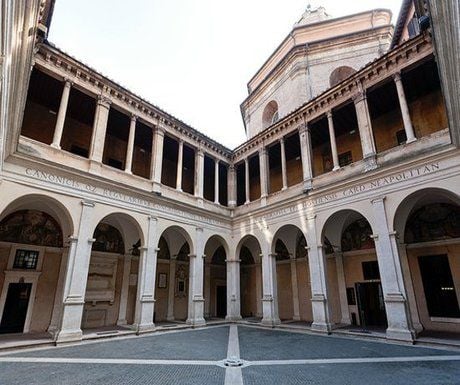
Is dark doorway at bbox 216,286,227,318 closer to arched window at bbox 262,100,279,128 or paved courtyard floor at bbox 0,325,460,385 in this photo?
paved courtyard floor at bbox 0,325,460,385

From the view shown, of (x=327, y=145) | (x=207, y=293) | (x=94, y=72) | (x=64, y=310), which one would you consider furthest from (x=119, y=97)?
(x=207, y=293)

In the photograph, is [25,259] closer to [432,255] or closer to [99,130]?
[99,130]

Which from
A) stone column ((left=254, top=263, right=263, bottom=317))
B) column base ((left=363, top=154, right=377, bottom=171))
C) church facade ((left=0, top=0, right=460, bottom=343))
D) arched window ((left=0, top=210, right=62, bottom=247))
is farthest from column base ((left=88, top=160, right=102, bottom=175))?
stone column ((left=254, top=263, right=263, bottom=317))

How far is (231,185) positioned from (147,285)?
8035mm

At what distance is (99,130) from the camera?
11977mm

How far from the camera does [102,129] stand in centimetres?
1209

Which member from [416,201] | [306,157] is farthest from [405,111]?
[306,157]

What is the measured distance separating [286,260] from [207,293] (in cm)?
523

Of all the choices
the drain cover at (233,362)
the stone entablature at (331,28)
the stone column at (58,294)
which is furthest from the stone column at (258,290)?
the stone entablature at (331,28)

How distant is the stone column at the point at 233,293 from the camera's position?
15047 mm

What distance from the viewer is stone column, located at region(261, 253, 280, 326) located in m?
13.3

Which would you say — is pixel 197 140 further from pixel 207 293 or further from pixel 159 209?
pixel 207 293

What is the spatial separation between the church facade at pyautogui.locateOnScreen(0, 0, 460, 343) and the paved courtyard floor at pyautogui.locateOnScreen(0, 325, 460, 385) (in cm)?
156

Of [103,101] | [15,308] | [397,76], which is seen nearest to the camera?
[15,308]
